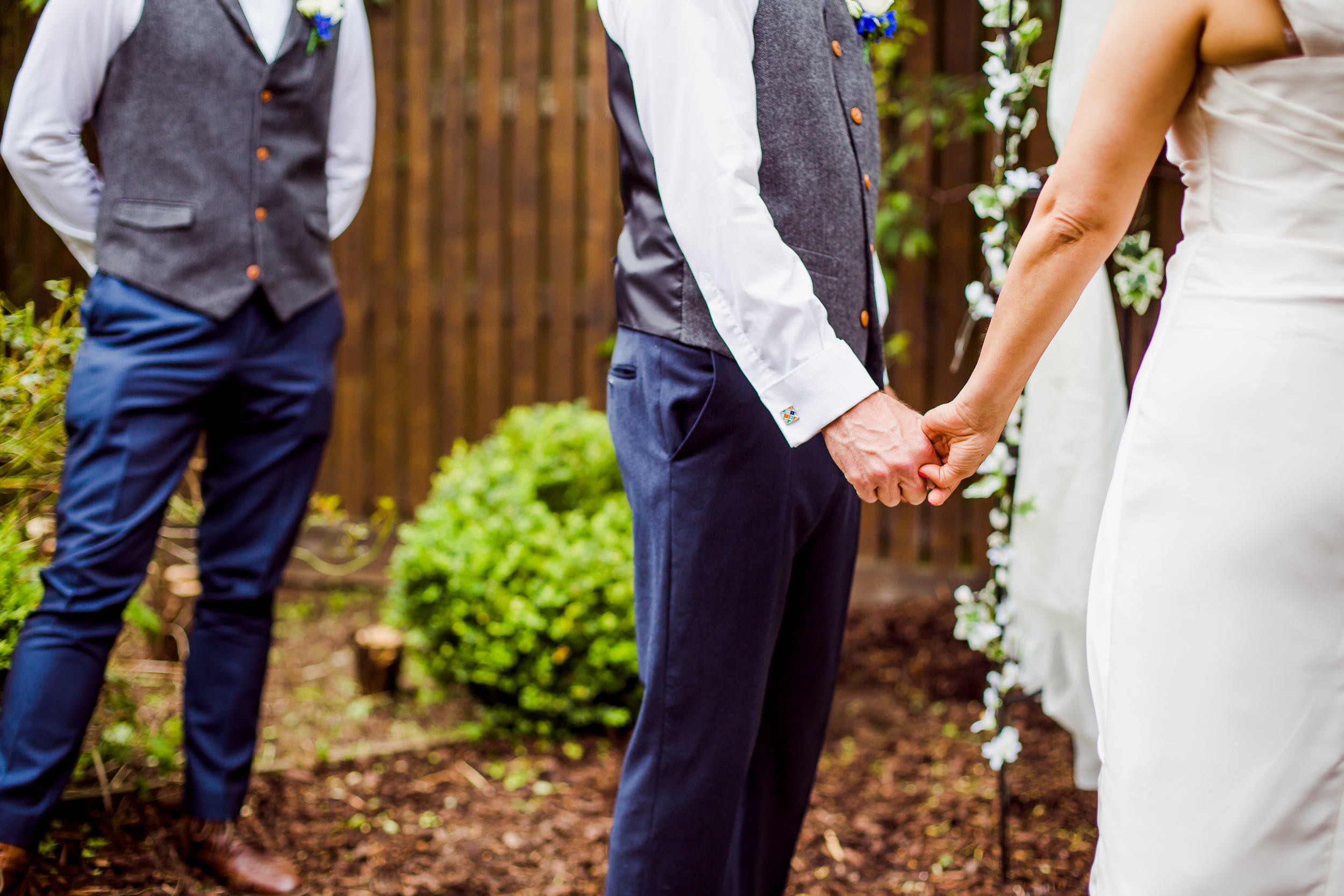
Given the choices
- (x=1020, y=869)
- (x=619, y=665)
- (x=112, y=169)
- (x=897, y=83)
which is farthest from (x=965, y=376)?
(x=112, y=169)

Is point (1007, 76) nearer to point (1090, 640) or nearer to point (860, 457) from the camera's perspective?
point (860, 457)

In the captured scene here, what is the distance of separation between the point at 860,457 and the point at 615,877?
0.72m

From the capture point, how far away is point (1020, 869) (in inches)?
87.6

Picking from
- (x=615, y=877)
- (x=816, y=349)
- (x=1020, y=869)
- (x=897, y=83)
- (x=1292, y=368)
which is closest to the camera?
(x=1292, y=368)

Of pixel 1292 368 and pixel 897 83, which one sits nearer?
pixel 1292 368

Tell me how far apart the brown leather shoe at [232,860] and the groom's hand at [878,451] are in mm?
1555

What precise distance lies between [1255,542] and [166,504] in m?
1.87

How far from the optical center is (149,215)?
2.00m

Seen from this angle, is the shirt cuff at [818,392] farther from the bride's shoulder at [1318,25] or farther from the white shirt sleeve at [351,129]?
the white shirt sleeve at [351,129]

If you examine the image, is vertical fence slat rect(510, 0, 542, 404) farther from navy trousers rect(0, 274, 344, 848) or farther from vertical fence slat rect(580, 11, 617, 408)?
navy trousers rect(0, 274, 344, 848)

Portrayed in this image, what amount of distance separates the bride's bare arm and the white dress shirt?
1.60m

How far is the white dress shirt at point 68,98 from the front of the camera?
6.40 feet

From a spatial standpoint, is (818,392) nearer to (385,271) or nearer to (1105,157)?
(1105,157)

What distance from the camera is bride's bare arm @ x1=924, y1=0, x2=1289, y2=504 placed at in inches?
41.7
